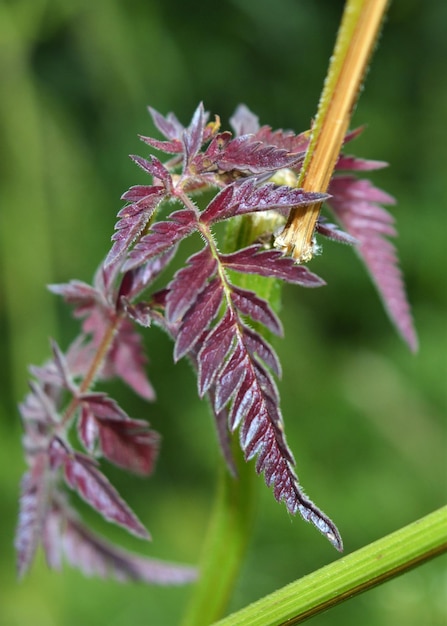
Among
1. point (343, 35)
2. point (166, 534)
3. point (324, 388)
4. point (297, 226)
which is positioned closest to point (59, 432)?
point (297, 226)

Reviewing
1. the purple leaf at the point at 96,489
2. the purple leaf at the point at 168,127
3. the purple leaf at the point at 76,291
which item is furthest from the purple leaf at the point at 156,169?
the purple leaf at the point at 96,489

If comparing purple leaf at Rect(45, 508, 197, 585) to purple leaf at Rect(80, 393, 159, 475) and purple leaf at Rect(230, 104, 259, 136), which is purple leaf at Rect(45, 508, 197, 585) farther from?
purple leaf at Rect(230, 104, 259, 136)

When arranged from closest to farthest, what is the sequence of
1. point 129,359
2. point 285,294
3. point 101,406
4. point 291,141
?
point 291,141 → point 101,406 → point 129,359 → point 285,294

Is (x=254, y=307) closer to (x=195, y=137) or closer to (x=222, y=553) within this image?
(x=195, y=137)

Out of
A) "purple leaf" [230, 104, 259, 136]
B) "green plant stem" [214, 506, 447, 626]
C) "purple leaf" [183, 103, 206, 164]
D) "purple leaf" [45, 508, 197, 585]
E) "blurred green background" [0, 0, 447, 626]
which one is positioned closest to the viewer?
"green plant stem" [214, 506, 447, 626]

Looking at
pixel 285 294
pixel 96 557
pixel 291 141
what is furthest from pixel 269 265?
pixel 285 294

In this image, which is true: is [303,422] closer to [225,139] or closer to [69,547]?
[69,547]

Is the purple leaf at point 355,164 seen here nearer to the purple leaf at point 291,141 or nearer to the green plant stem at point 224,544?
the purple leaf at point 291,141

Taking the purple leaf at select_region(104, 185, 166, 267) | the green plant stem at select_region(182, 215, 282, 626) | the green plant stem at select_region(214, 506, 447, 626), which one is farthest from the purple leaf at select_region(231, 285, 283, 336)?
the green plant stem at select_region(182, 215, 282, 626)
